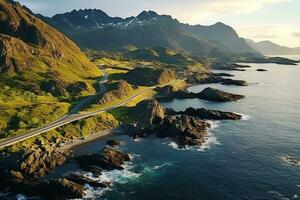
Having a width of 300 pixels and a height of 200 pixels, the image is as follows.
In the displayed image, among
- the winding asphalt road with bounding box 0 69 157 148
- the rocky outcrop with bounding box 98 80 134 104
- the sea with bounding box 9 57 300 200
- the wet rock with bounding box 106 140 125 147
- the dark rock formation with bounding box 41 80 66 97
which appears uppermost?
the dark rock formation with bounding box 41 80 66 97

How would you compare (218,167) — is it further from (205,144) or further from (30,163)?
(30,163)

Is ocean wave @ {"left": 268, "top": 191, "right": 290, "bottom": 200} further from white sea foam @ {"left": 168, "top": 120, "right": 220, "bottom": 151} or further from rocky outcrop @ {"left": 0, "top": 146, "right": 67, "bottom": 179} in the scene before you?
rocky outcrop @ {"left": 0, "top": 146, "right": 67, "bottom": 179}

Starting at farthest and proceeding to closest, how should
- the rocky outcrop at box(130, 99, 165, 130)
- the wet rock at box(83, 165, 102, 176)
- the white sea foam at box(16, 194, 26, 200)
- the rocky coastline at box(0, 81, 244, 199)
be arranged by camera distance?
the rocky outcrop at box(130, 99, 165, 130) < the wet rock at box(83, 165, 102, 176) < the rocky coastline at box(0, 81, 244, 199) < the white sea foam at box(16, 194, 26, 200)

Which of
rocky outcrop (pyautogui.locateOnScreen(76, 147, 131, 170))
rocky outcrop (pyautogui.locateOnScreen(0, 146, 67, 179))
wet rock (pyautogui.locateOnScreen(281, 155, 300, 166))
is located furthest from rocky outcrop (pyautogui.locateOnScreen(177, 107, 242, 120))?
rocky outcrop (pyautogui.locateOnScreen(0, 146, 67, 179))

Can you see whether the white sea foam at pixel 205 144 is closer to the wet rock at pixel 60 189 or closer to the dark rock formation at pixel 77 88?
the wet rock at pixel 60 189

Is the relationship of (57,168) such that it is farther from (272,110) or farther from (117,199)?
(272,110)

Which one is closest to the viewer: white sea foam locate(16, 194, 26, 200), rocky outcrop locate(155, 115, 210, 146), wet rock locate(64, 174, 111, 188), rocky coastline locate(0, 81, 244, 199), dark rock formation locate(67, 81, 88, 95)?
white sea foam locate(16, 194, 26, 200)

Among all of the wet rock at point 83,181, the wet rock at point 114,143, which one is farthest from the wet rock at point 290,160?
the wet rock at point 114,143
